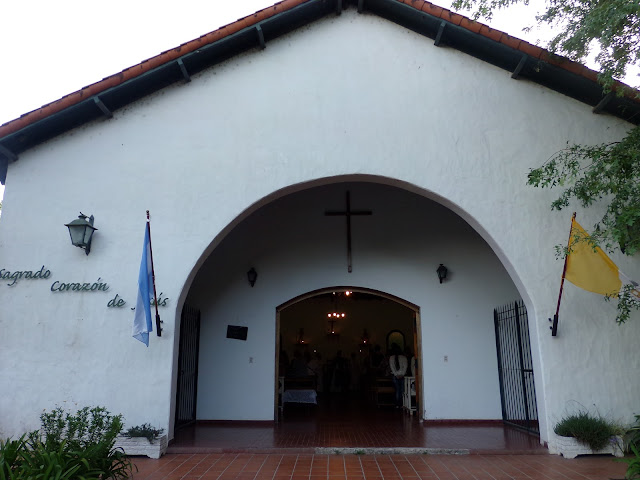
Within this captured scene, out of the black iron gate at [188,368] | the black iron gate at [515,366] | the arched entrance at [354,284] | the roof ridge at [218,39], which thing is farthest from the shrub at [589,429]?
the black iron gate at [188,368]

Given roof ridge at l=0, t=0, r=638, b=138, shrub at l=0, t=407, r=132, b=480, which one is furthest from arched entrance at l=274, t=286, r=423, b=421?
shrub at l=0, t=407, r=132, b=480

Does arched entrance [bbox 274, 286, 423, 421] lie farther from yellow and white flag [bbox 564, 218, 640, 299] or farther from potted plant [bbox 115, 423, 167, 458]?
yellow and white flag [bbox 564, 218, 640, 299]

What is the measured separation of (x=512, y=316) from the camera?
9406 millimetres

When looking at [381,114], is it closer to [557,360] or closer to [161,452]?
[557,360]

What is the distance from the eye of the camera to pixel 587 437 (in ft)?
21.9

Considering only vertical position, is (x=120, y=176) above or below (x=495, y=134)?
below

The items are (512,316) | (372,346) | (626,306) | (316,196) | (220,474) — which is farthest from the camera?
(372,346)

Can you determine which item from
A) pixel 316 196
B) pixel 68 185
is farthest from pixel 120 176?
pixel 316 196

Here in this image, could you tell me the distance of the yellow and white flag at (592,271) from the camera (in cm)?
692

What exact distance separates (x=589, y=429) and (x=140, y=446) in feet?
20.2

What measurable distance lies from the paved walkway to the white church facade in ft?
2.15

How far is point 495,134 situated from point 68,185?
6909mm

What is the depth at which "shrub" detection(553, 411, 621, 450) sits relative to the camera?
6.70m

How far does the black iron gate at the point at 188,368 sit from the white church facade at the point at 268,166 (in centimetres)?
30
